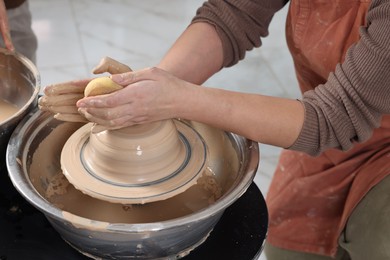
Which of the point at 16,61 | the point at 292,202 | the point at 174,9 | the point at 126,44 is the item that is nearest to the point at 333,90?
the point at 292,202

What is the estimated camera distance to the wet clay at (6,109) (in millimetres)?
1271

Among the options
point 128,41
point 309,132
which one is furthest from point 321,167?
point 128,41

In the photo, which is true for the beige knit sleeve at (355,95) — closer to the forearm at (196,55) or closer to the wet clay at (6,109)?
the forearm at (196,55)

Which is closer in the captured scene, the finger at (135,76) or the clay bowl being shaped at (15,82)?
the finger at (135,76)

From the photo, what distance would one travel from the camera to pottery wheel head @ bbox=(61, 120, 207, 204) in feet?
3.25

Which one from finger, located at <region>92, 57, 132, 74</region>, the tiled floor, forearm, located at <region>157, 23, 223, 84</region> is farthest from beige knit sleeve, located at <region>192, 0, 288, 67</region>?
the tiled floor

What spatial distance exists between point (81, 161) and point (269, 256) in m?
0.83

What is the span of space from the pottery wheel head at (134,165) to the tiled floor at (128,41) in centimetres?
139

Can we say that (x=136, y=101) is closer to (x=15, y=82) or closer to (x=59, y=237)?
(x=59, y=237)

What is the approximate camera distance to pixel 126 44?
2992mm

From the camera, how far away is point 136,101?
0.98 metres

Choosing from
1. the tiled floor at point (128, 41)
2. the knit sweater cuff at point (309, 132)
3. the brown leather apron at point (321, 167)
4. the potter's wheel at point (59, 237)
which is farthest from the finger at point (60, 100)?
the tiled floor at point (128, 41)

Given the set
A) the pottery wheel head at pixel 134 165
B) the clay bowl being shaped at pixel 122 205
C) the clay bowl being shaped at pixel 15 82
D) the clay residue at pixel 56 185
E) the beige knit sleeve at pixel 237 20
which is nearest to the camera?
the clay bowl being shaped at pixel 122 205

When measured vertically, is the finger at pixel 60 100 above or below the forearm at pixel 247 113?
above
